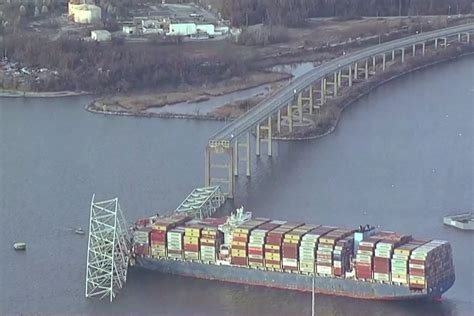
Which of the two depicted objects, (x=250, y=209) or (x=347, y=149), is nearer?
(x=250, y=209)

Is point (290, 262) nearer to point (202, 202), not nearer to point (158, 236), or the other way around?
point (158, 236)

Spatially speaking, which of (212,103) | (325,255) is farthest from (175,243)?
(212,103)

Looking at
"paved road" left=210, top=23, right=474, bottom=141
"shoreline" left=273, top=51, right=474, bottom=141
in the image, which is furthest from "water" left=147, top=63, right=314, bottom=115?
"shoreline" left=273, top=51, right=474, bottom=141

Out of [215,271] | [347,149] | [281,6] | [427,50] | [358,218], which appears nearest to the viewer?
[215,271]

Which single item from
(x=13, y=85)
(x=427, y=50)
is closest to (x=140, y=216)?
(x=13, y=85)

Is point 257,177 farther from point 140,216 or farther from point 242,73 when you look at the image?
point 242,73

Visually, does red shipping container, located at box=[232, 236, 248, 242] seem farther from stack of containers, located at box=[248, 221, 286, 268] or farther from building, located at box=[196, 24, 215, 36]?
building, located at box=[196, 24, 215, 36]
